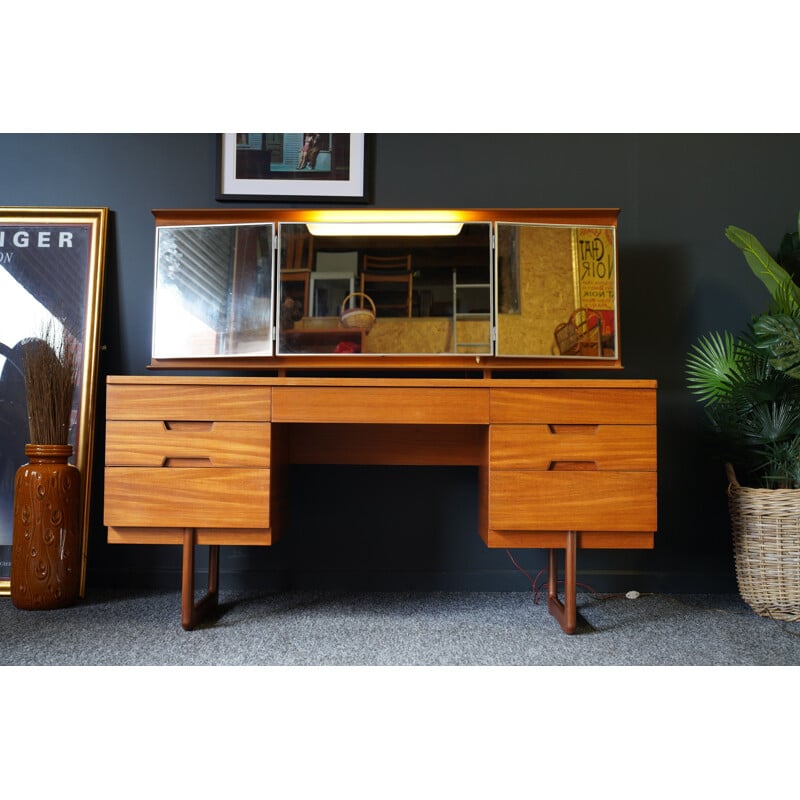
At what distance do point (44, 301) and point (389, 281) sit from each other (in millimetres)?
1253

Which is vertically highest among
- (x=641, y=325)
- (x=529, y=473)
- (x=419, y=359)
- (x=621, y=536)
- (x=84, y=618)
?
(x=641, y=325)

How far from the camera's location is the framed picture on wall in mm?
2428

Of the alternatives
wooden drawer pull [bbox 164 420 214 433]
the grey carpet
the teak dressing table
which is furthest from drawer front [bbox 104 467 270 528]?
the grey carpet

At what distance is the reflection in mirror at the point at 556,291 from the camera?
2168 millimetres

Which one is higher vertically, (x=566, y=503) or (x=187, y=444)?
(x=187, y=444)

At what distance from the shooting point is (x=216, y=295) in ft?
7.20

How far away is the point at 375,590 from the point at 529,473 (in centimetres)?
80

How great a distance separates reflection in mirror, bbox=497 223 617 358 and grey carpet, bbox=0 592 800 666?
2.73 feet

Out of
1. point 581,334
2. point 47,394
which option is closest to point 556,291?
point 581,334

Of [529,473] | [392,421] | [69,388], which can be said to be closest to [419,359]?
[392,421]

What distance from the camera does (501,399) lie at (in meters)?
1.92

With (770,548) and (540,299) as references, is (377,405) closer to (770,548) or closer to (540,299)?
(540,299)

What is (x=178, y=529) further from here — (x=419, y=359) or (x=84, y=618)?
(x=419, y=359)
